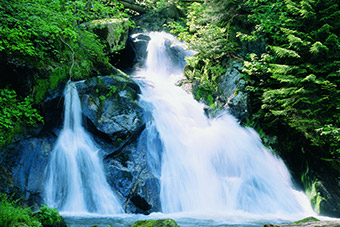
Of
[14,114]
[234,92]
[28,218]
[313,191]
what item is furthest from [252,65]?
[28,218]

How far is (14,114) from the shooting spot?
18.1ft

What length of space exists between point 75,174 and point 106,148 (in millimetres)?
1163

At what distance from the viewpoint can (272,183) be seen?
24.6 ft

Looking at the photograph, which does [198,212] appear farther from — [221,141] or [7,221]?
[7,221]

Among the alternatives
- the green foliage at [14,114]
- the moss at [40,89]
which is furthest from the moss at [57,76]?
the green foliage at [14,114]

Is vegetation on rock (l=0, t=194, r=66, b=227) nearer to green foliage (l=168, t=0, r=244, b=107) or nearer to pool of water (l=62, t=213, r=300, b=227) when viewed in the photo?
pool of water (l=62, t=213, r=300, b=227)

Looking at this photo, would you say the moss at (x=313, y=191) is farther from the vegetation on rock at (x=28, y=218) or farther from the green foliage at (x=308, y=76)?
the vegetation on rock at (x=28, y=218)

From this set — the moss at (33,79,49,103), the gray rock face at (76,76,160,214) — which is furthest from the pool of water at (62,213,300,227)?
the moss at (33,79,49,103)

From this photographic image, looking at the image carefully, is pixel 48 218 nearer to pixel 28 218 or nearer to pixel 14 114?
pixel 28 218

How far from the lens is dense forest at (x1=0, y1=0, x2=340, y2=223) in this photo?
222 inches

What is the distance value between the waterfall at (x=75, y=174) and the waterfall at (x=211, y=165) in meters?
1.68

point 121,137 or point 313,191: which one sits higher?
point 121,137

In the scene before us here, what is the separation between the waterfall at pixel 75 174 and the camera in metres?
5.81

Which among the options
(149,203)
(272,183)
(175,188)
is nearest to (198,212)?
(175,188)
